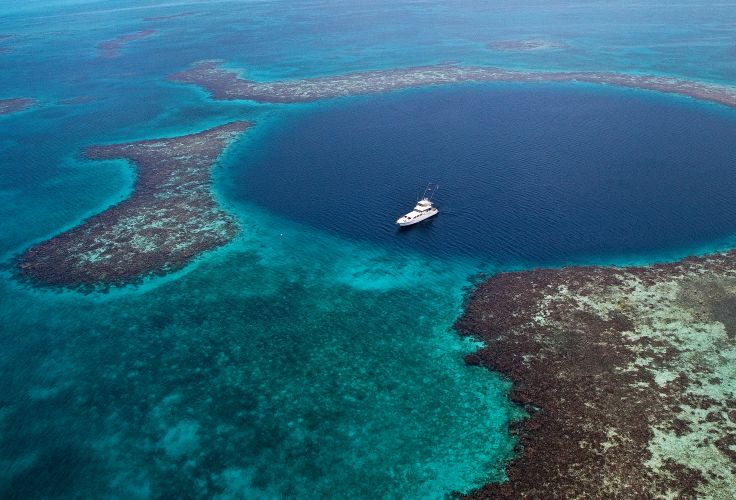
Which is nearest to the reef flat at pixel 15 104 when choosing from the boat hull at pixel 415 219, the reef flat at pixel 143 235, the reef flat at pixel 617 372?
the reef flat at pixel 143 235

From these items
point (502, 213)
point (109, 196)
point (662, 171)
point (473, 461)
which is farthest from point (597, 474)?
point (109, 196)

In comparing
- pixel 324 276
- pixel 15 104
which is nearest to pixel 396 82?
pixel 324 276

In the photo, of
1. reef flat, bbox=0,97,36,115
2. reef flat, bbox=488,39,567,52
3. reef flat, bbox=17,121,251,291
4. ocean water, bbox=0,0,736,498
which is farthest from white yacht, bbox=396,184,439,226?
reef flat, bbox=0,97,36,115

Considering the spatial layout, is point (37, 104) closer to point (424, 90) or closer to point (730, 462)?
point (424, 90)

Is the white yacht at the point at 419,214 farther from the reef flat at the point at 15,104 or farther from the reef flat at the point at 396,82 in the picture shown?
the reef flat at the point at 15,104

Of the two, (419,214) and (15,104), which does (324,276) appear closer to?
(419,214)
